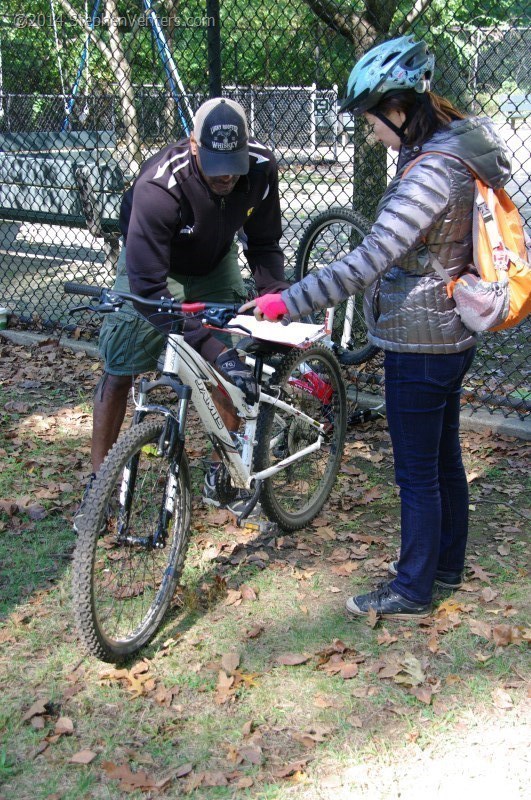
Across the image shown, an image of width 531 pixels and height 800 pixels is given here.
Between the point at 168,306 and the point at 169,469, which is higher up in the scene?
the point at 168,306

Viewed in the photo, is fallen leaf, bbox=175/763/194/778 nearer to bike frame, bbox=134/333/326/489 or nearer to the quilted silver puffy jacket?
bike frame, bbox=134/333/326/489

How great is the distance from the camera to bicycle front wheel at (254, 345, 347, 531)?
4.13 metres

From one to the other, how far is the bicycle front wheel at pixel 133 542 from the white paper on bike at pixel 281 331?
600mm

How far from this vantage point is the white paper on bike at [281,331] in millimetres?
3734

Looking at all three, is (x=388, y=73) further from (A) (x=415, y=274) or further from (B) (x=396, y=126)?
(A) (x=415, y=274)

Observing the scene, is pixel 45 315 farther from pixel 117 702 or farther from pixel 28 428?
pixel 117 702

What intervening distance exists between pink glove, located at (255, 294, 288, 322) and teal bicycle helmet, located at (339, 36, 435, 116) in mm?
707

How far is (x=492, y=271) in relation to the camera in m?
3.02

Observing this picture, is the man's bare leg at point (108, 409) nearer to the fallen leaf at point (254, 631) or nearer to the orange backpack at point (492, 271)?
the fallen leaf at point (254, 631)

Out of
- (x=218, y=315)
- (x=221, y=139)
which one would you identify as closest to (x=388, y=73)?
(x=221, y=139)

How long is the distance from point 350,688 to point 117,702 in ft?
2.75

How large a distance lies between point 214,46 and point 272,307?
147 inches

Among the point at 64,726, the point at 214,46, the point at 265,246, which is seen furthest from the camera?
the point at 214,46

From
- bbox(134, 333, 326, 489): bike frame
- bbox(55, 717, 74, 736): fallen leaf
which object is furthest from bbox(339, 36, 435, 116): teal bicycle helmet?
bbox(55, 717, 74, 736): fallen leaf
